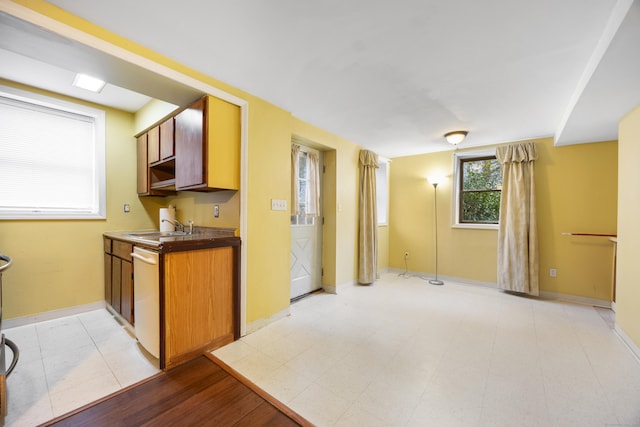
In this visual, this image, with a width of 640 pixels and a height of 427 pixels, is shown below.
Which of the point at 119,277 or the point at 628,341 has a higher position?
the point at 119,277

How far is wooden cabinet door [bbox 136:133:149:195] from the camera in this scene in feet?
10.3

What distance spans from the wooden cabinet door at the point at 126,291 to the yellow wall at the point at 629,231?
457 centimetres

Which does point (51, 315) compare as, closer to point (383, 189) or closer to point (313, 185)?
point (313, 185)

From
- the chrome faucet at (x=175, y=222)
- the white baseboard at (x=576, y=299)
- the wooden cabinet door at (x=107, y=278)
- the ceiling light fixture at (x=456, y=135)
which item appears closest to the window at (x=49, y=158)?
the wooden cabinet door at (x=107, y=278)

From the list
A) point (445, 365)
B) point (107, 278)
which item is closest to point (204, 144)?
point (107, 278)

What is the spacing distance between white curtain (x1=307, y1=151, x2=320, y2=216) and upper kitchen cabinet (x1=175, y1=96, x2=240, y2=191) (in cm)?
139

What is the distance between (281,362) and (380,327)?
1.16 m

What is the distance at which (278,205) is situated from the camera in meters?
2.79

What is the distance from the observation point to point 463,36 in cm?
→ 166

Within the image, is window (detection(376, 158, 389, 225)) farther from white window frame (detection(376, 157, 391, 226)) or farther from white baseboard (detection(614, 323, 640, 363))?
white baseboard (detection(614, 323, 640, 363))

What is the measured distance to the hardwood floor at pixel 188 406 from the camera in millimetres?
1447

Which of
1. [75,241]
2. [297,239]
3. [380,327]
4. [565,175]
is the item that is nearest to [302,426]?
[380,327]

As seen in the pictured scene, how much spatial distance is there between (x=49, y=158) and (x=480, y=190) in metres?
6.04

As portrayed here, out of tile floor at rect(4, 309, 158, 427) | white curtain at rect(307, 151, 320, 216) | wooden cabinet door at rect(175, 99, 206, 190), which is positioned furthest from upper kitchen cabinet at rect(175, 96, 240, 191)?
tile floor at rect(4, 309, 158, 427)
